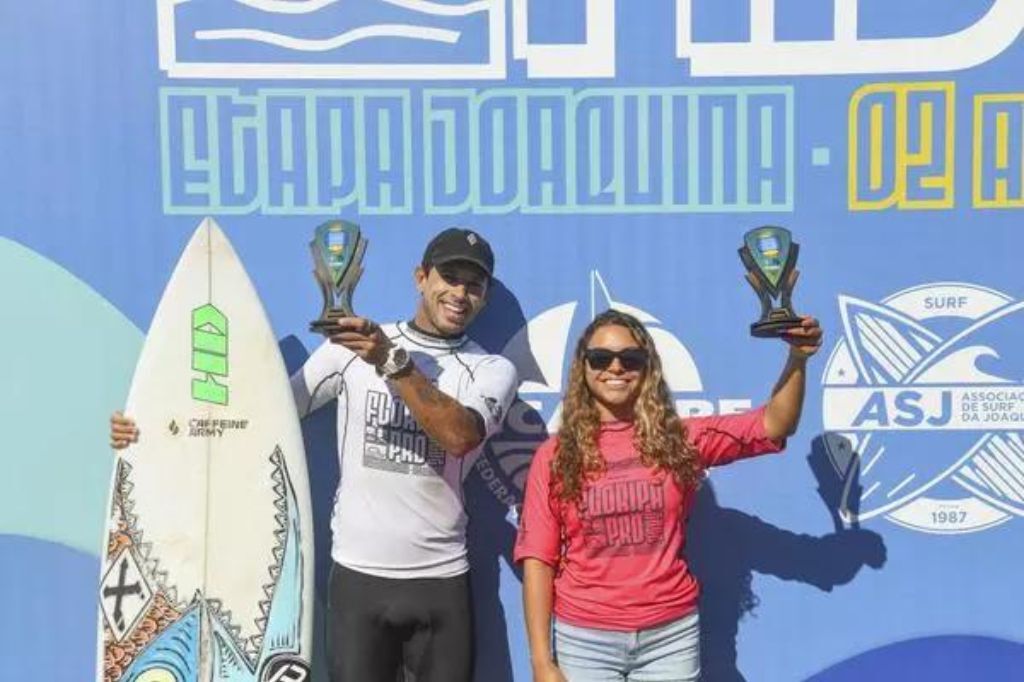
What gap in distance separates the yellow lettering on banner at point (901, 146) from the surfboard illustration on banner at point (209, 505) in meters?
1.73

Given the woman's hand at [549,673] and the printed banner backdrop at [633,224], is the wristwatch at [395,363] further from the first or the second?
the woman's hand at [549,673]

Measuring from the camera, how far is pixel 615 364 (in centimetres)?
227

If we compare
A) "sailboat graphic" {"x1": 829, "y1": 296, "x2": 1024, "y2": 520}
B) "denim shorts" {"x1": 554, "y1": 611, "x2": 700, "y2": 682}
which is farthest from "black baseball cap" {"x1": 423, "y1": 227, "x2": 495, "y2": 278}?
"sailboat graphic" {"x1": 829, "y1": 296, "x2": 1024, "y2": 520}

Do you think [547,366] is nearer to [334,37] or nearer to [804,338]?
[804,338]

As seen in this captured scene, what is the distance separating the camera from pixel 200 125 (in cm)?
278

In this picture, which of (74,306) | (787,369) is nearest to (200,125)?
(74,306)

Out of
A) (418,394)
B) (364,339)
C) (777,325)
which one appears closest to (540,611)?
(418,394)

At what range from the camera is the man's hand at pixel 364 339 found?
7.36ft

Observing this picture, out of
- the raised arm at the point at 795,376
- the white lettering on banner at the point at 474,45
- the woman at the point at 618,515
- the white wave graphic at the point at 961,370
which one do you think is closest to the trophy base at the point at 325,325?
the woman at the point at 618,515

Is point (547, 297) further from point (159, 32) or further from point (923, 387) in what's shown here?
point (159, 32)

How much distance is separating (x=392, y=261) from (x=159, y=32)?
0.92 m

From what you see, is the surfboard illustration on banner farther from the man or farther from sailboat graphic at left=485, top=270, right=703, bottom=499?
sailboat graphic at left=485, top=270, right=703, bottom=499

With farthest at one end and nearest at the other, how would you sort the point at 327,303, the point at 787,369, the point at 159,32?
the point at 159,32, the point at 327,303, the point at 787,369

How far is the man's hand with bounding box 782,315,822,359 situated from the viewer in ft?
7.44
